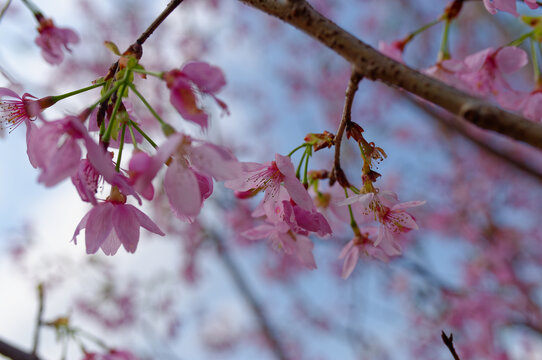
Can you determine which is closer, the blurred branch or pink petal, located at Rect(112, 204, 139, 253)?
pink petal, located at Rect(112, 204, 139, 253)

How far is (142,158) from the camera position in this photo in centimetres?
73

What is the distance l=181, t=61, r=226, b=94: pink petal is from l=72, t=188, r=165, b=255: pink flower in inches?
13.8

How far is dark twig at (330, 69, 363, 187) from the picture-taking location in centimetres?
76

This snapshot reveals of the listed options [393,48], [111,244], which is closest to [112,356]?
[111,244]

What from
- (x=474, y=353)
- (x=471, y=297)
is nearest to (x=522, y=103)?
(x=471, y=297)

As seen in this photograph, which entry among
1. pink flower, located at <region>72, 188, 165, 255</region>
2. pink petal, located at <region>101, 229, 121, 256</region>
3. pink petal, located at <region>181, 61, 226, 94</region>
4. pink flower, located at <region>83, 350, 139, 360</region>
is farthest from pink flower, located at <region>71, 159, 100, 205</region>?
pink flower, located at <region>83, 350, 139, 360</region>

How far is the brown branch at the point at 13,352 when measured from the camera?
115cm

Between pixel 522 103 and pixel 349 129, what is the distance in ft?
3.05

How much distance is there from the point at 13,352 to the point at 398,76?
4.44 feet

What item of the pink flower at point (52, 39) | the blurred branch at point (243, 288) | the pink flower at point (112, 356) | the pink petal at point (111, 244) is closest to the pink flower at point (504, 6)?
the pink petal at point (111, 244)

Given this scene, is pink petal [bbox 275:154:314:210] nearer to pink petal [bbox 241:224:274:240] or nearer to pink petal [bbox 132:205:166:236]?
pink petal [bbox 241:224:274:240]

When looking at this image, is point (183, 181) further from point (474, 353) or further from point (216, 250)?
point (474, 353)

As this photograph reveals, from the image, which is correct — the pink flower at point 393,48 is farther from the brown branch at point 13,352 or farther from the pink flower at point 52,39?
the brown branch at point 13,352

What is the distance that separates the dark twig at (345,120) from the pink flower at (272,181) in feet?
0.41
